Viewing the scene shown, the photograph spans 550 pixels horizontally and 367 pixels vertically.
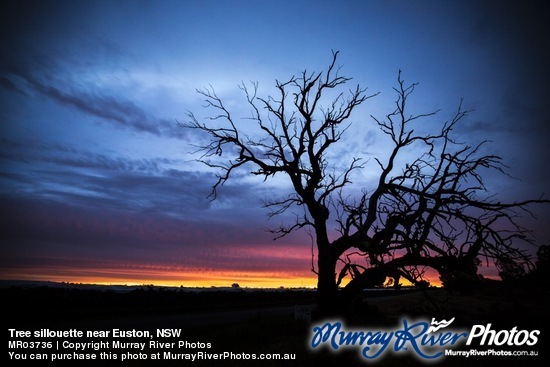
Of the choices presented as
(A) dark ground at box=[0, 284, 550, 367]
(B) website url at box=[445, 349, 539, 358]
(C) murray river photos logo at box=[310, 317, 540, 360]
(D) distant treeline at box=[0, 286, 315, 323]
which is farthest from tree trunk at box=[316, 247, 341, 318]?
(D) distant treeline at box=[0, 286, 315, 323]

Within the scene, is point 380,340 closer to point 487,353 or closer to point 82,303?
point 487,353

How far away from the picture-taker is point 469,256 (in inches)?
335

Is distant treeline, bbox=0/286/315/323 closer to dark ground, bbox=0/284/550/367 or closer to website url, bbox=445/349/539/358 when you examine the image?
dark ground, bbox=0/284/550/367

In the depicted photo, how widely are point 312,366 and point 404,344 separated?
3.01m

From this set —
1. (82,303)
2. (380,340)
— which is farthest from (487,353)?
(82,303)

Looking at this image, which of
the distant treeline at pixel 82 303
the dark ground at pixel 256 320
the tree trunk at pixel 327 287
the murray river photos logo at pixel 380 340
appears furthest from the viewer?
the distant treeline at pixel 82 303

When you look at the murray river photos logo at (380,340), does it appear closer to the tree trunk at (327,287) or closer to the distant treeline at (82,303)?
the tree trunk at (327,287)

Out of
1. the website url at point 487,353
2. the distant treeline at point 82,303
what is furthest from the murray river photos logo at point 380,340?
the distant treeline at point 82,303

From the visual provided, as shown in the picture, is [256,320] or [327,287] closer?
[327,287]

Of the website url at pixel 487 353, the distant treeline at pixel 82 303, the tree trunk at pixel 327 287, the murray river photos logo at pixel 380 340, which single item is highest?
the tree trunk at pixel 327 287

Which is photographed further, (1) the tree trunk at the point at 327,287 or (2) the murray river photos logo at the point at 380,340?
(1) the tree trunk at the point at 327,287

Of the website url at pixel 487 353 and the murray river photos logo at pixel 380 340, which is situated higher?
the murray river photos logo at pixel 380 340

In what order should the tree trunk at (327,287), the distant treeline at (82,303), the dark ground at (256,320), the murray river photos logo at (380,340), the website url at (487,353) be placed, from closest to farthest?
1. the dark ground at (256,320)
2. the murray river photos logo at (380,340)
3. the tree trunk at (327,287)
4. the website url at (487,353)
5. the distant treeline at (82,303)

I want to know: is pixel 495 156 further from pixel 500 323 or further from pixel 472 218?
pixel 500 323
